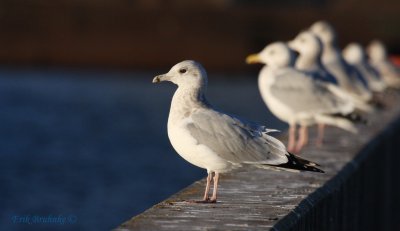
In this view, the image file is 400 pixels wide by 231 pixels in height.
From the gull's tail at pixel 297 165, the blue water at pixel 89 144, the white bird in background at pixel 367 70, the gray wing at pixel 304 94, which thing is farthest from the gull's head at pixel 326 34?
the gull's tail at pixel 297 165

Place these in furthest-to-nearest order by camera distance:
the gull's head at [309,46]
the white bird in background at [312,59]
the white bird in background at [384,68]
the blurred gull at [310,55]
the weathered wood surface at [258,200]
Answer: the white bird in background at [384,68] < the gull's head at [309,46] < the blurred gull at [310,55] < the white bird in background at [312,59] < the weathered wood surface at [258,200]

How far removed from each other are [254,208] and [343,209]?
1.21m

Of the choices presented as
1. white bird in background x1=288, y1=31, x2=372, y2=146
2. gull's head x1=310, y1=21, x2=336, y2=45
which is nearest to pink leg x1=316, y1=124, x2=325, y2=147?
white bird in background x1=288, y1=31, x2=372, y2=146

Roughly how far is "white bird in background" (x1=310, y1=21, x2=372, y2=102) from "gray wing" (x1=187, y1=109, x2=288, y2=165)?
18.2 feet

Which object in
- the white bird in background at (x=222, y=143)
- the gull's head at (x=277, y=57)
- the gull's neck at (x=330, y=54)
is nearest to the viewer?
the white bird in background at (x=222, y=143)

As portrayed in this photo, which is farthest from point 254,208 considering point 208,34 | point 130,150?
point 208,34

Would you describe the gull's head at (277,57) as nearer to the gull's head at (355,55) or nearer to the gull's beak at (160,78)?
the gull's beak at (160,78)

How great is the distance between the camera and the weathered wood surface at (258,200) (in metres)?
6.33

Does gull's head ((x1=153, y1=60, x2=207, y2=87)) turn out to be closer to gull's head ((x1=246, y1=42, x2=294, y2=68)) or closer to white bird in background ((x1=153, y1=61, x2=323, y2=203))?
white bird in background ((x1=153, y1=61, x2=323, y2=203))

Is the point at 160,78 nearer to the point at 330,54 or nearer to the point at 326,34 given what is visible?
the point at 330,54

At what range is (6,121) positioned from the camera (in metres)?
33.2

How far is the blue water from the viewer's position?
16797mm

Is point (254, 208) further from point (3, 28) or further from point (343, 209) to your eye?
point (3, 28)

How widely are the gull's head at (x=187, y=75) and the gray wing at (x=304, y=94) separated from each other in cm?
360
